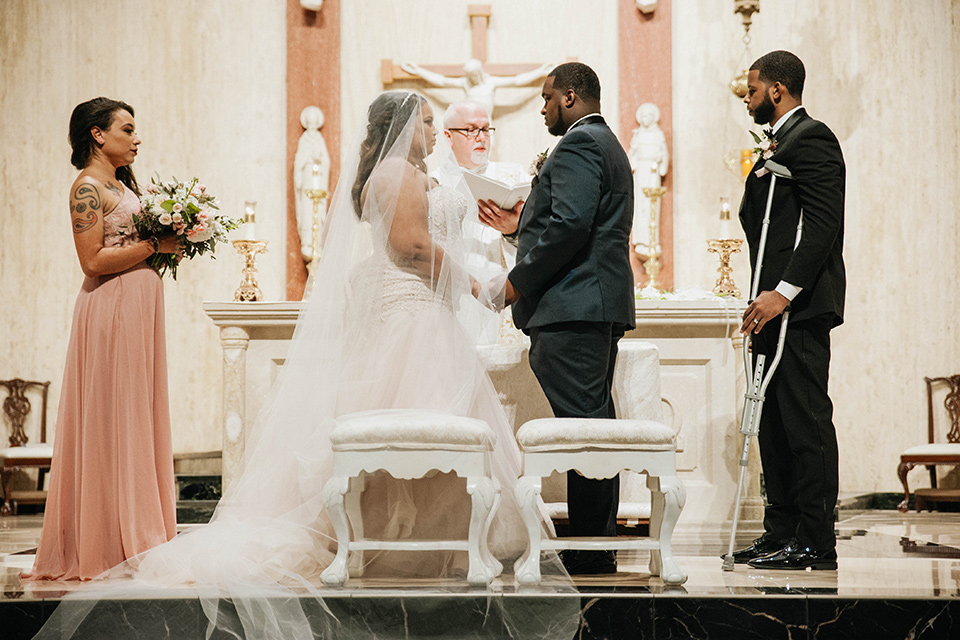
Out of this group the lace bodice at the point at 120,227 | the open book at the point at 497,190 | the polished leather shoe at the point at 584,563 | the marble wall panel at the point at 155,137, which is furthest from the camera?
the marble wall panel at the point at 155,137

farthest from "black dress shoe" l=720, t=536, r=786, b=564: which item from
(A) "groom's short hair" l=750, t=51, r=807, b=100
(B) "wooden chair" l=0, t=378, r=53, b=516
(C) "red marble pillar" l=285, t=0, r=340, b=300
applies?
(C) "red marble pillar" l=285, t=0, r=340, b=300

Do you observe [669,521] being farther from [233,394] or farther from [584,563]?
[233,394]

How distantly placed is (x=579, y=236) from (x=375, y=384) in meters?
0.98

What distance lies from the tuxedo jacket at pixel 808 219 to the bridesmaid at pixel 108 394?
2454 mm

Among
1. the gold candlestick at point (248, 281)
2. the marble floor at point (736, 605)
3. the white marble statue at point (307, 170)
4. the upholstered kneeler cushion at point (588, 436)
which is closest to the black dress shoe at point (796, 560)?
the marble floor at point (736, 605)

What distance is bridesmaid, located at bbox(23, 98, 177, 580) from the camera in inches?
152

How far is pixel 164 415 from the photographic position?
4051 millimetres

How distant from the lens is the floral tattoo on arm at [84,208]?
3.86 metres

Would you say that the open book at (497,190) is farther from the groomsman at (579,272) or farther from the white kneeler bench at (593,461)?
the white kneeler bench at (593,461)

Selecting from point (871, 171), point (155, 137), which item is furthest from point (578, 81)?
point (155, 137)

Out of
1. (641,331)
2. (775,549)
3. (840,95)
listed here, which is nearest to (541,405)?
(641,331)

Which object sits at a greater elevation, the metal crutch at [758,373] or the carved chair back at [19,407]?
the metal crutch at [758,373]

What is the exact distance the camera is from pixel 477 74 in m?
8.38

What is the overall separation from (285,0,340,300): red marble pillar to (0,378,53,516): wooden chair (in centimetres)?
256
